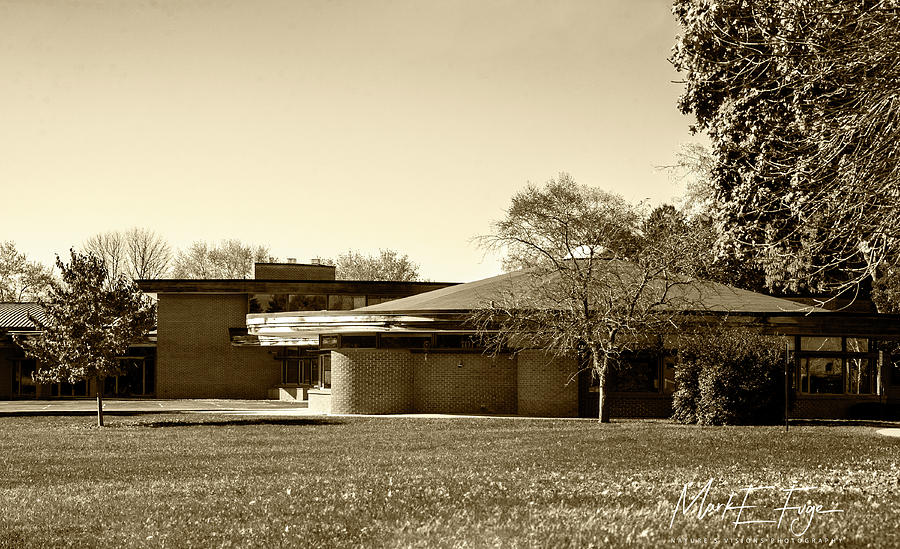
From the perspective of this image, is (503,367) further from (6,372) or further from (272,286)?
(6,372)

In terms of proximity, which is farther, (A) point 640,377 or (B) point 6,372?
(B) point 6,372

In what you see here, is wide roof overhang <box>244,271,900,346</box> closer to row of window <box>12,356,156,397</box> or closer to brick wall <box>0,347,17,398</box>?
row of window <box>12,356,156,397</box>

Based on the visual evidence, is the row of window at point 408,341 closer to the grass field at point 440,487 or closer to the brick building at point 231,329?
the grass field at point 440,487

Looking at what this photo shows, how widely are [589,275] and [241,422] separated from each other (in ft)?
37.7

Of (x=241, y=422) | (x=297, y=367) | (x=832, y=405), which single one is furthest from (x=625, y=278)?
(x=297, y=367)

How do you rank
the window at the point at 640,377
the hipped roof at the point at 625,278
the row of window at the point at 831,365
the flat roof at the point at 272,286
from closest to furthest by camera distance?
the hipped roof at the point at 625,278 < the window at the point at 640,377 < the row of window at the point at 831,365 < the flat roof at the point at 272,286

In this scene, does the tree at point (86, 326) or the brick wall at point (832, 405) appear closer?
the tree at point (86, 326)

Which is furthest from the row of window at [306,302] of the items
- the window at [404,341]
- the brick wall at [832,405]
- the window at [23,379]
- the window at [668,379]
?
the brick wall at [832,405]

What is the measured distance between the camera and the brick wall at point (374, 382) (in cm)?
3541

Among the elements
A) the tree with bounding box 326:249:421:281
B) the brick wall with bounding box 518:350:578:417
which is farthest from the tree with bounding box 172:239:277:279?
the brick wall with bounding box 518:350:578:417

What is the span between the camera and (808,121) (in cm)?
1772

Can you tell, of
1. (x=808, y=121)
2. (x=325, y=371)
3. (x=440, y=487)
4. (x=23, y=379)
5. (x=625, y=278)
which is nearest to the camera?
(x=440, y=487)

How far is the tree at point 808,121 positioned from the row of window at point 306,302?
32576 millimetres

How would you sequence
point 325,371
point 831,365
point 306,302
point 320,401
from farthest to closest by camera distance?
point 306,302 < point 325,371 < point 320,401 < point 831,365
